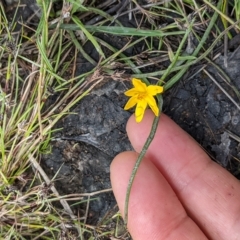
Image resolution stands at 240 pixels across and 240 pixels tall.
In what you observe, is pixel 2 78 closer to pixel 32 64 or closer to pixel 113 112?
pixel 32 64

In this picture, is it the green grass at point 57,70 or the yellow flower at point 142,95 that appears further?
the green grass at point 57,70

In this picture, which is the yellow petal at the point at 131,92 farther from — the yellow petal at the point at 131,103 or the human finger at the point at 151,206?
the human finger at the point at 151,206

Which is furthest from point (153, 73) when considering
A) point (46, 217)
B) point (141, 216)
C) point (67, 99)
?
point (46, 217)

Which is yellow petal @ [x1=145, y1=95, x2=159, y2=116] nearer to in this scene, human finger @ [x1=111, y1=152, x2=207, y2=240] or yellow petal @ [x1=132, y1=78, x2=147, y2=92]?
yellow petal @ [x1=132, y1=78, x2=147, y2=92]

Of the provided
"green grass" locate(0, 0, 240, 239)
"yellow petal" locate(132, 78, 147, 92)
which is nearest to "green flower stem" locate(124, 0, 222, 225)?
"green grass" locate(0, 0, 240, 239)

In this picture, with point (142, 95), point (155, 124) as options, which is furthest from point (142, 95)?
point (155, 124)

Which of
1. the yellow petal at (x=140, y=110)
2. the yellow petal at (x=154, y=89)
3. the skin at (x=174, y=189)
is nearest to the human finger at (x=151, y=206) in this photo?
the skin at (x=174, y=189)
